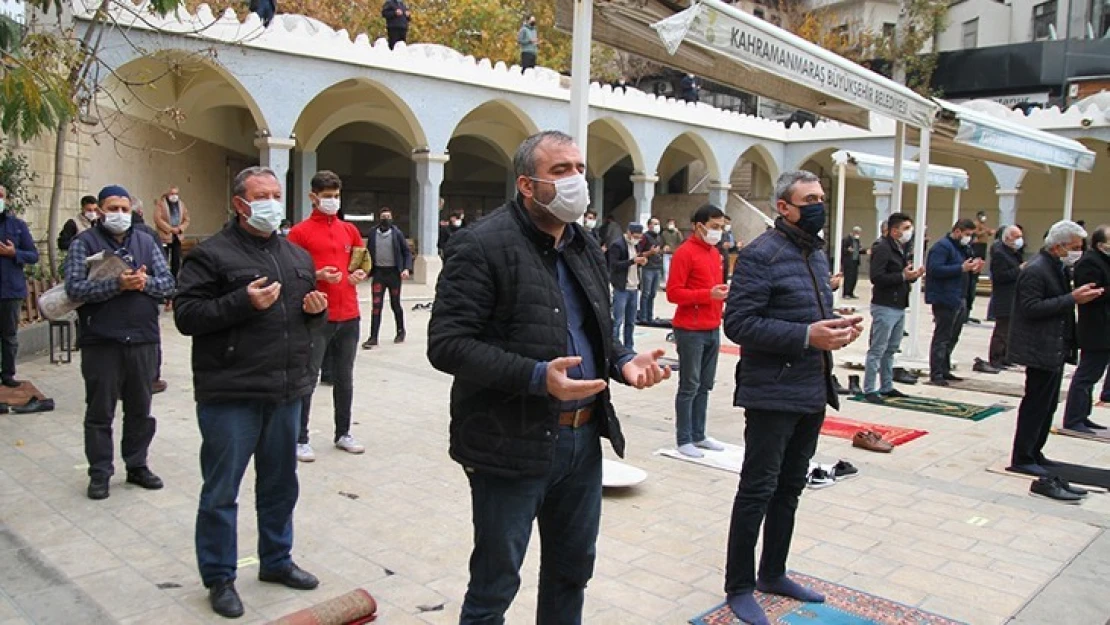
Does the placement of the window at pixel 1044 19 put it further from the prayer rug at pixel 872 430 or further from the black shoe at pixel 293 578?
the black shoe at pixel 293 578

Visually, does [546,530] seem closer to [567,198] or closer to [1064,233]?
[567,198]

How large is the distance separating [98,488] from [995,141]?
9750mm

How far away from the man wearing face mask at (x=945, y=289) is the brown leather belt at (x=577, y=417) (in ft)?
24.0

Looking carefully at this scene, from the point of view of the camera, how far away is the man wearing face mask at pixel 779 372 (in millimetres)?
3459

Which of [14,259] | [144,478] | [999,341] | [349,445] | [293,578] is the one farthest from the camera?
[999,341]

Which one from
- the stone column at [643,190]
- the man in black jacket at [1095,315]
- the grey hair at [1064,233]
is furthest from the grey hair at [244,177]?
the stone column at [643,190]

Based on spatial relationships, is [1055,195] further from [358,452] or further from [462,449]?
[462,449]

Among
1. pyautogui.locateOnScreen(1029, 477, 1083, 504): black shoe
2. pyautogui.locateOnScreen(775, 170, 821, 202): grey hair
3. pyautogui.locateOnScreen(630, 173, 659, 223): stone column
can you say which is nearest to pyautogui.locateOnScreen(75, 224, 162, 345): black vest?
pyautogui.locateOnScreen(775, 170, 821, 202): grey hair

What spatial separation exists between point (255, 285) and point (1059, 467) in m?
5.43

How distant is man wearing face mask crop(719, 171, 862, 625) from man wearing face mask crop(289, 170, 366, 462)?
2.81 meters

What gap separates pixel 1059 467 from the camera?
19.5 feet

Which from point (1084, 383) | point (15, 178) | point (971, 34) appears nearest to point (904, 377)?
point (1084, 383)

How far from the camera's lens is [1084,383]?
6941mm

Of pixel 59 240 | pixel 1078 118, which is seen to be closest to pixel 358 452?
pixel 59 240
